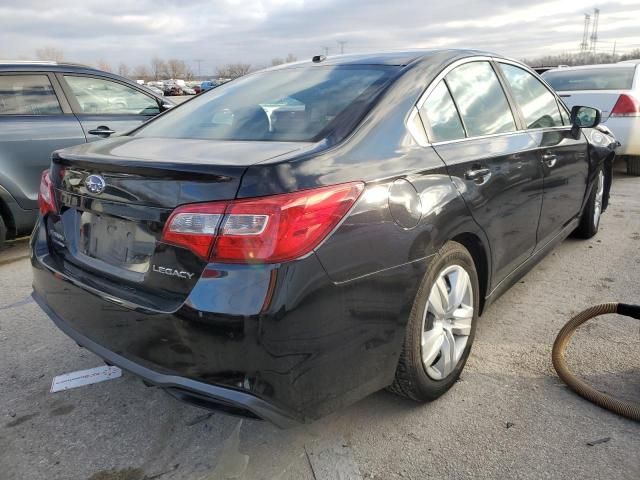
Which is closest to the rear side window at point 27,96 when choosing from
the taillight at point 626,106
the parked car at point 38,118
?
the parked car at point 38,118

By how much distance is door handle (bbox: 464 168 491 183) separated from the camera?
2.49 m

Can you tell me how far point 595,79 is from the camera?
8.16m

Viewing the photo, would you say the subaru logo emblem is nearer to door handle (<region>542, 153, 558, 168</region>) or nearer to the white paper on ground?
the white paper on ground

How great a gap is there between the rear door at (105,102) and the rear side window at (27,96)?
0.16 metres

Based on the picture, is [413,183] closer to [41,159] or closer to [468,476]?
[468,476]

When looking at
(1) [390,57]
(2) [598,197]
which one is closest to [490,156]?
(1) [390,57]

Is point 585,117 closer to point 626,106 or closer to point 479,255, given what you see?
point 479,255

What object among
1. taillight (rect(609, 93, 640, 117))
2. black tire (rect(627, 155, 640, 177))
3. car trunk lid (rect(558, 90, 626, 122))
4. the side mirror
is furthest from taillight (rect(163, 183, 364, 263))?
black tire (rect(627, 155, 640, 177))

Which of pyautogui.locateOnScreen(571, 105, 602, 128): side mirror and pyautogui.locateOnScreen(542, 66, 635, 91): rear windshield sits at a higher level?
pyautogui.locateOnScreen(571, 105, 602, 128): side mirror

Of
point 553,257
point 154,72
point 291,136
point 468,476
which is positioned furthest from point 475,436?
point 154,72

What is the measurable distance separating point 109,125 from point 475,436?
15.2 feet

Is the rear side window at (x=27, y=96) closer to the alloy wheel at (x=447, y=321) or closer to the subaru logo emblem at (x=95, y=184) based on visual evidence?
the subaru logo emblem at (x=95, y=184)

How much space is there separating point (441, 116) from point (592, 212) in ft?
9.54

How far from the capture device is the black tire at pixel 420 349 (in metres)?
2.19
